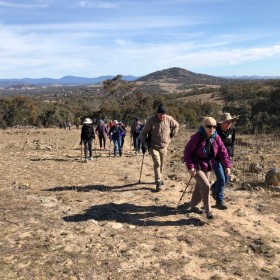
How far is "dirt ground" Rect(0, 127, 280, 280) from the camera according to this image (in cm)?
504

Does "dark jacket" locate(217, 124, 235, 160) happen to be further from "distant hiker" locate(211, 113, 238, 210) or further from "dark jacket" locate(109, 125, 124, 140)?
"dark jacket" locate(109, 125, 124, 140)

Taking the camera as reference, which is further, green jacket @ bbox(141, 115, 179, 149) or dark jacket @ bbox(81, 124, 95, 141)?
dark jacket @ bbox(81, 124, 95, 141)

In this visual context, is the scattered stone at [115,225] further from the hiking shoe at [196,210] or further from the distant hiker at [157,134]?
the distant hiker at [157,134]

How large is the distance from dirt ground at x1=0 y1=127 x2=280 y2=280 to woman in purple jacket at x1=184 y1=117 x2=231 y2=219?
74 centimetres

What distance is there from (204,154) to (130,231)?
1.88m

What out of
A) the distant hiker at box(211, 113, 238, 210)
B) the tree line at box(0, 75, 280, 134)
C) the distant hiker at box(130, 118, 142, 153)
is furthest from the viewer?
the tree line at box(0, 75, 280, 134)

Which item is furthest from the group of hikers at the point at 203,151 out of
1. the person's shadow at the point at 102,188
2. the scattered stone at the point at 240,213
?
the person's shadow at the point at 102,188

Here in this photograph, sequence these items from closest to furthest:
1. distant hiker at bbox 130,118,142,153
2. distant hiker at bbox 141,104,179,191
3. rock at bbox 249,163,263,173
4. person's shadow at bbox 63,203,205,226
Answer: person's shadow at bbox 63,203,205,226
distant hiker at bbox 141,104,179,191
rock at bbox 249,163,263,173
distant hiker at bbox 130,118,142,153

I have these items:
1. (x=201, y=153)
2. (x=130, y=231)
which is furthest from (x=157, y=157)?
(x=130, y=231)

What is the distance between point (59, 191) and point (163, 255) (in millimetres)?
4348

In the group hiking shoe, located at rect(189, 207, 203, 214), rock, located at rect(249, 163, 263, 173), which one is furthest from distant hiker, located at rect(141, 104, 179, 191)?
rock, located at rect(249, 163, 263, 173)

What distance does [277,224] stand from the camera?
672 cm

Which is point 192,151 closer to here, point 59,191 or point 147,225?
point 147,225

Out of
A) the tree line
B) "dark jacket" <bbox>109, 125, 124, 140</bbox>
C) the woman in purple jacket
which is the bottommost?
the tree line
